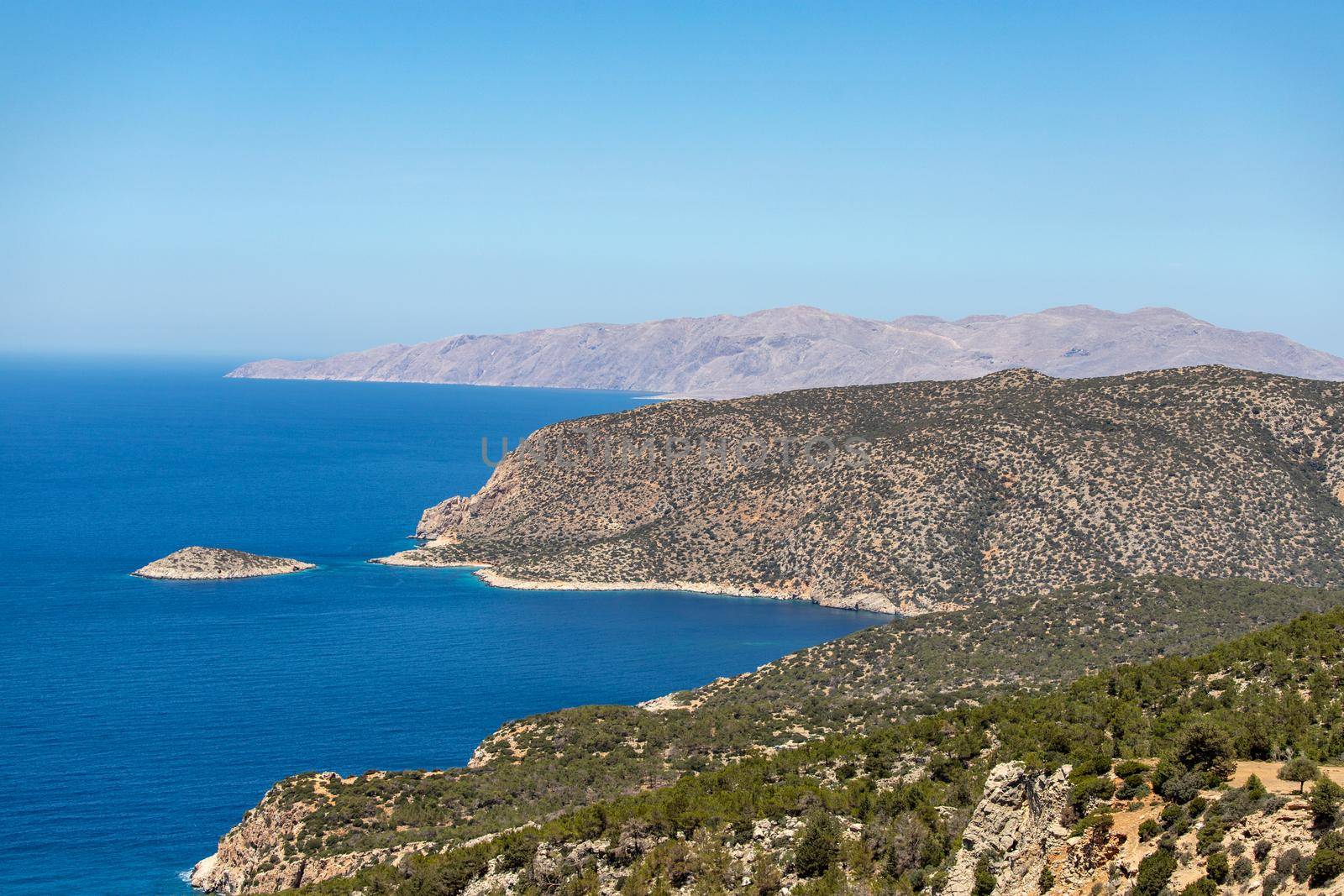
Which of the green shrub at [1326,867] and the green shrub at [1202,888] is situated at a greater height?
the green shrub at [1326,867]

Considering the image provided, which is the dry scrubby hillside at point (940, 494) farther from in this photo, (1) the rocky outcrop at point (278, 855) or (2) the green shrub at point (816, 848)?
(2) the green shrub at point (816, 848)

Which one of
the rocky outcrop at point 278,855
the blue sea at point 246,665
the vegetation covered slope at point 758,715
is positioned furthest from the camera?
the blue sea at point 246,665

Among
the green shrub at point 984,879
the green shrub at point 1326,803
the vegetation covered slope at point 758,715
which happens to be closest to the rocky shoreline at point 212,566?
the vegetation covered slope at point 758,715

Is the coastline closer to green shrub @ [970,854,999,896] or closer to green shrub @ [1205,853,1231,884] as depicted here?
green shrub @ [970,854,999,896]

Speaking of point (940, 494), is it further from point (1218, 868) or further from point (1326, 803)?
point (1218, 868)

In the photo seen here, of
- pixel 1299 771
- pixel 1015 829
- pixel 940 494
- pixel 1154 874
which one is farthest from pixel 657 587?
pixel 1154 874

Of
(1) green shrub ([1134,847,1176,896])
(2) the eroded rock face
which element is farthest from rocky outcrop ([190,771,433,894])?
(1) green shrub ([1134,847,1176,896])

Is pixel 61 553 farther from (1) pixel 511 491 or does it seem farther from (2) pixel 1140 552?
(2) pixel 1140 552
